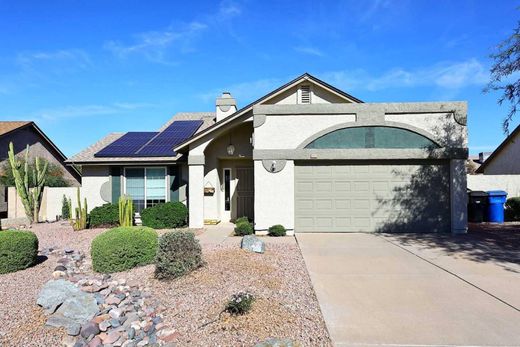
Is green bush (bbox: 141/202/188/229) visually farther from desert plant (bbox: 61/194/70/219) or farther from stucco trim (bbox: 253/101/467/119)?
desert plant (bbox: 61/194/70/219)

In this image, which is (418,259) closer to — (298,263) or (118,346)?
(298,263)

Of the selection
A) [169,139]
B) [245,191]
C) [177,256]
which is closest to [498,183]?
[245,191]

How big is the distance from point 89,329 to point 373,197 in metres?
10.0

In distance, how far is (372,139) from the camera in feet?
41.4

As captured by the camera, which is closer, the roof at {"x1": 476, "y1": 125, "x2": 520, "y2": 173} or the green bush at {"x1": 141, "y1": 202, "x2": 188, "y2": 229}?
the green bush at {"x1": 141, "y1": 202, "x2": 188, "y2": 229}

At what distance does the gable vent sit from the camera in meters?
15.8

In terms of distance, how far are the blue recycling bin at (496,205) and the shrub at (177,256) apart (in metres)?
13.9

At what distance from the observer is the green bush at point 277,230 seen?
1221 cm

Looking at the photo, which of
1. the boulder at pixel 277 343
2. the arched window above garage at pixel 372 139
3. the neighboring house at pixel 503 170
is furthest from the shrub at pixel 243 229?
the neighboring house at pixel 503 170

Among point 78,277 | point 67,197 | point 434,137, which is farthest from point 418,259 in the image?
point 67,197

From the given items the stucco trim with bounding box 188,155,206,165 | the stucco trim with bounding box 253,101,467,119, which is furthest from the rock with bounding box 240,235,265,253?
the stucco trim with bounding box 188,155,206,165

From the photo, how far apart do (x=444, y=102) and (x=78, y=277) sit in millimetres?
12131

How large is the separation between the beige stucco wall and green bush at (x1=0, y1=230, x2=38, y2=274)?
82.2 ft

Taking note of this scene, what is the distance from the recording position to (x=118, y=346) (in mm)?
4668
